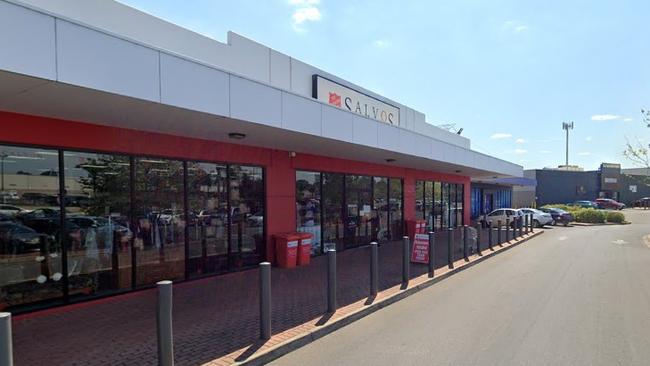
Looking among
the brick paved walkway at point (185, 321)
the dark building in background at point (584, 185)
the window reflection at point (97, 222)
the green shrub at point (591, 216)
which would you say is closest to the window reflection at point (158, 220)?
the window reflection at point (97, 222)

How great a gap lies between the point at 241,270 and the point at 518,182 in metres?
33.0

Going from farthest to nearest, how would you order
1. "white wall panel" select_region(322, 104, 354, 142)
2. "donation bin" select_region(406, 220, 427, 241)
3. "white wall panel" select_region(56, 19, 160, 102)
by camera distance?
"donation bin" select_region(406, 220, 427, 241) < "white wall panel" select_region(322, 104, 354, 142) < "white wall panel" select_region(56, 19, 160, 102)

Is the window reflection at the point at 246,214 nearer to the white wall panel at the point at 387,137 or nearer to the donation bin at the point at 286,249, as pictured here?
the donation bin at the point at 286,249

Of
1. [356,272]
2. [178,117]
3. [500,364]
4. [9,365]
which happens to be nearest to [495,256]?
[356,272]

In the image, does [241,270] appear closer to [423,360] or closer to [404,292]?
[404,292]

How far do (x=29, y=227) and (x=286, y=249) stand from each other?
562 cm

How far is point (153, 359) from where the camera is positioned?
207 inches

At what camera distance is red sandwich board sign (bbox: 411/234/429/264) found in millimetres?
11930

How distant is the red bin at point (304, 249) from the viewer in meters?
11.7

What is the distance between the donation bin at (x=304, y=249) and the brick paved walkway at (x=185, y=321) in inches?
52.1

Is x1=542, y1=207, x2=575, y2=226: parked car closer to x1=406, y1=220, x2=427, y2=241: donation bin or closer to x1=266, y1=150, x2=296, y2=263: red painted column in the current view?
x1=406, y1=220, x2=427, y2=241: donation bin

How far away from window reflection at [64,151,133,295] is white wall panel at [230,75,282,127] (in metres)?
2.69

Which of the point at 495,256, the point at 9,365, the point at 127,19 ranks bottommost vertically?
the point at 495,256

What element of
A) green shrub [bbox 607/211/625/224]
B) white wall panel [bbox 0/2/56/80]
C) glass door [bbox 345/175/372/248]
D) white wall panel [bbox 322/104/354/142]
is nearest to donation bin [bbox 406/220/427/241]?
glass door [bbox 345/175/372/248]
